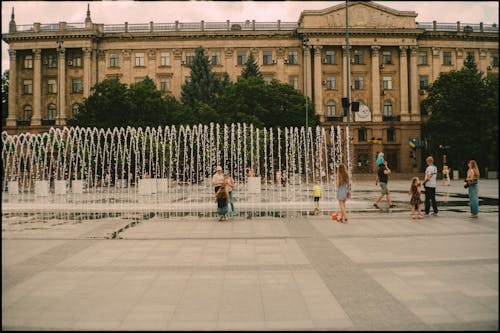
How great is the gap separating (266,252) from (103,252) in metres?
3.60

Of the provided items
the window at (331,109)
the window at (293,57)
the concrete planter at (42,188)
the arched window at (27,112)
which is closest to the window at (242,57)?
the window at (293,57)

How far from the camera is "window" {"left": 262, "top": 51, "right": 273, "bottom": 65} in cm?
6625

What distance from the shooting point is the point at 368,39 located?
64.4 m

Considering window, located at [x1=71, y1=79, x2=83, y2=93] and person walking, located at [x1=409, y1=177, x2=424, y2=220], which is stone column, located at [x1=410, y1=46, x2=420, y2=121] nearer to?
window, located at [x1=71, y1=79, x2=83, y2=93]

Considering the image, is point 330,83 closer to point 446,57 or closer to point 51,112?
point 446,57

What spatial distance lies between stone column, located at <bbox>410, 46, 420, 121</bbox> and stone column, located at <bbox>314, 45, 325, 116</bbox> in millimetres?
13452

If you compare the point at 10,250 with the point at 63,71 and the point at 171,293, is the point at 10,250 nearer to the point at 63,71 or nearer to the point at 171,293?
the point at 171,293

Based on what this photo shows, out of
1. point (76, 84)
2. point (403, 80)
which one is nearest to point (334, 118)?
point (403, 80)

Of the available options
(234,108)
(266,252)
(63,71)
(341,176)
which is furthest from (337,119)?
(266,252)

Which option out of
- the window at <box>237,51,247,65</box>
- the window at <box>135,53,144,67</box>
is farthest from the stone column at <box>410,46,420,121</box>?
the window at <box>135,53,144,67</box>

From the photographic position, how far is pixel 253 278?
7.53 metres

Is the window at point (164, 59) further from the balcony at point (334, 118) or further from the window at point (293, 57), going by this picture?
the balcony at point (334, 118)

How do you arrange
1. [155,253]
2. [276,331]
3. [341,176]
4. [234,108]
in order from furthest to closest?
[234,108], [341,176], [155,253], [276,331]

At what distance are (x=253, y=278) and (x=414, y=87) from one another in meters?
64.7
